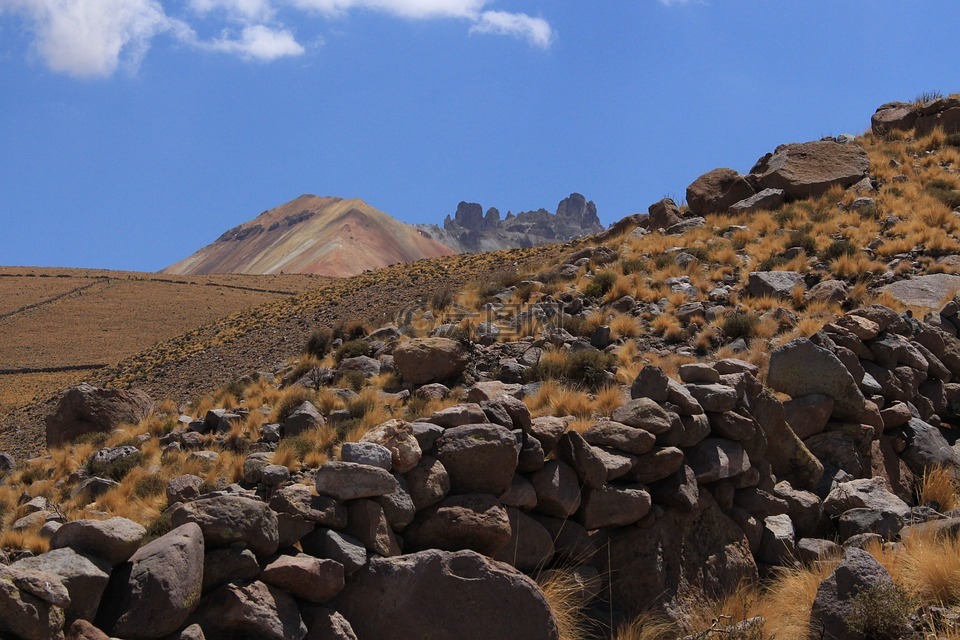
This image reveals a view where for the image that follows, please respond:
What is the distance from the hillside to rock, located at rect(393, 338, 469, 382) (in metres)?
0.04

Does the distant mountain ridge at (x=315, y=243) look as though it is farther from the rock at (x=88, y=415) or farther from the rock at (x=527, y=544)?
the rock at (x=527, y=544)

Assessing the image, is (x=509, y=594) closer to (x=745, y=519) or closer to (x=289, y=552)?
(x=289, y=552)

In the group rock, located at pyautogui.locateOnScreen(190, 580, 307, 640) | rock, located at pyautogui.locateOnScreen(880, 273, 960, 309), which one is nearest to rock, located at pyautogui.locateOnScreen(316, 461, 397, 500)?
rock, located at pyautogui.locateOnScreen(190, 580, 307, 640)

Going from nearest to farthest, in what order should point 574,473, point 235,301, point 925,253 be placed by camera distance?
point 574,473 → point 925,253 → point 235,301

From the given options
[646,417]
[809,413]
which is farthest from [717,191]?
[646,417]

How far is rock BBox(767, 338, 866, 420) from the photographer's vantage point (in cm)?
976

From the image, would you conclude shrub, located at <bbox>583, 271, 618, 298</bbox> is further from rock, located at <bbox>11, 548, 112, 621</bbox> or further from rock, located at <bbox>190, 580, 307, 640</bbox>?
rock, located at <bbox>11, 548, 112, 621</bbox>

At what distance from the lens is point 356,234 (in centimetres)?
15388

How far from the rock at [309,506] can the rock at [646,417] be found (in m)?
3.01

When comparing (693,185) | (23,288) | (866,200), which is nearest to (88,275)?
(23,288)

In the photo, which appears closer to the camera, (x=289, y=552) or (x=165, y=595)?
(x=165, y=595)

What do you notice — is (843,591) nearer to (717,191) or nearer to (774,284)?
(774,284)

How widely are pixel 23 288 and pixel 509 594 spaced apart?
7286 centimetres

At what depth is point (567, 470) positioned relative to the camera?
712 centimetres
